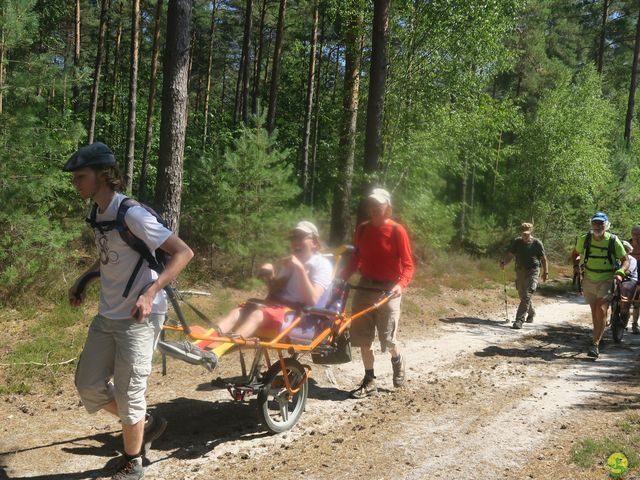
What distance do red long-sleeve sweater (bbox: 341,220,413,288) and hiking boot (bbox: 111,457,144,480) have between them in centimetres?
344

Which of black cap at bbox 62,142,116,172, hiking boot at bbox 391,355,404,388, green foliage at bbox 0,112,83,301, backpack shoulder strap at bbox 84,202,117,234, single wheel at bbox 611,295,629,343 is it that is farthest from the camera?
single wheel at bbox 611,295,629,343

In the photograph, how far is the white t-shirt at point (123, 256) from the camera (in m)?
3.77

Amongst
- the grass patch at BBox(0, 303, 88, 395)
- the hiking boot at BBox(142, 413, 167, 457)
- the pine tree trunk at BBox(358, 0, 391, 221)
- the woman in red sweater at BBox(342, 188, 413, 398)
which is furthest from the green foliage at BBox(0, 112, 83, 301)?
the pine tree trunk at BBox(358, 0, 391, 221)

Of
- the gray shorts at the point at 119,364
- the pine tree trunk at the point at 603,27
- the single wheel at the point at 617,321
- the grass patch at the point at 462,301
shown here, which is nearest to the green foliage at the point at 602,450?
the gray shorts at the point at 119,364

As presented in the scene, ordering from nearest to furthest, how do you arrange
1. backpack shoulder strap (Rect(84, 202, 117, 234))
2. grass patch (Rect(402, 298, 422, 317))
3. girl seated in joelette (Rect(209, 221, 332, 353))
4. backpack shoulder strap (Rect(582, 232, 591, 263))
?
backpack shoulder strap (Rect(84, 202, 117, 234)), girl seated in joelette (Rect(209, 221, 332, 353)), backpack shoulder strap (Rect(582, 232, 591, 263)), grass patch (Rect(402, 298, 422, 317))

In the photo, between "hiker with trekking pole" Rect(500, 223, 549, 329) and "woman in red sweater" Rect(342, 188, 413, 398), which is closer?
"woman in red sweater" Rect(342, 188, 413, 398)

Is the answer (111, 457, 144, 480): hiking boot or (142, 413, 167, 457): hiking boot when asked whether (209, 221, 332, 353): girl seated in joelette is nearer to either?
(142, 413, 167, 457): hiking boot

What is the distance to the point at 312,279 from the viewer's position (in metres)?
6.06

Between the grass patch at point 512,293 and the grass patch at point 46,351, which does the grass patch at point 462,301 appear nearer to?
the grass patch at point 512,293

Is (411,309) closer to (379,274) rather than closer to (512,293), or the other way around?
(512,293)

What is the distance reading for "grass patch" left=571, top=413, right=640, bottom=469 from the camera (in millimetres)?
4773

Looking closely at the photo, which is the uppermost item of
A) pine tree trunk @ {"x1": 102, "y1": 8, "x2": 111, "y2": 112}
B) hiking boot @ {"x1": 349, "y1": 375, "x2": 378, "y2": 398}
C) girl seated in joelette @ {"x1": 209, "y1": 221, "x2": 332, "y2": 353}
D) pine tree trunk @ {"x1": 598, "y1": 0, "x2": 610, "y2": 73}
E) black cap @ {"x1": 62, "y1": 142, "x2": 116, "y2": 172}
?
pine tree trunk @ {"x1": 598, "y1": 0, "x2": 610, "y2": 73}

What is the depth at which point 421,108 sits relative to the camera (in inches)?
624

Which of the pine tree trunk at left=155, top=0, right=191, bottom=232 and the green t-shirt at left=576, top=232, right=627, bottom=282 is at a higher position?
the pine tree trunk at left=155, top=0, right=191, bottom=232
